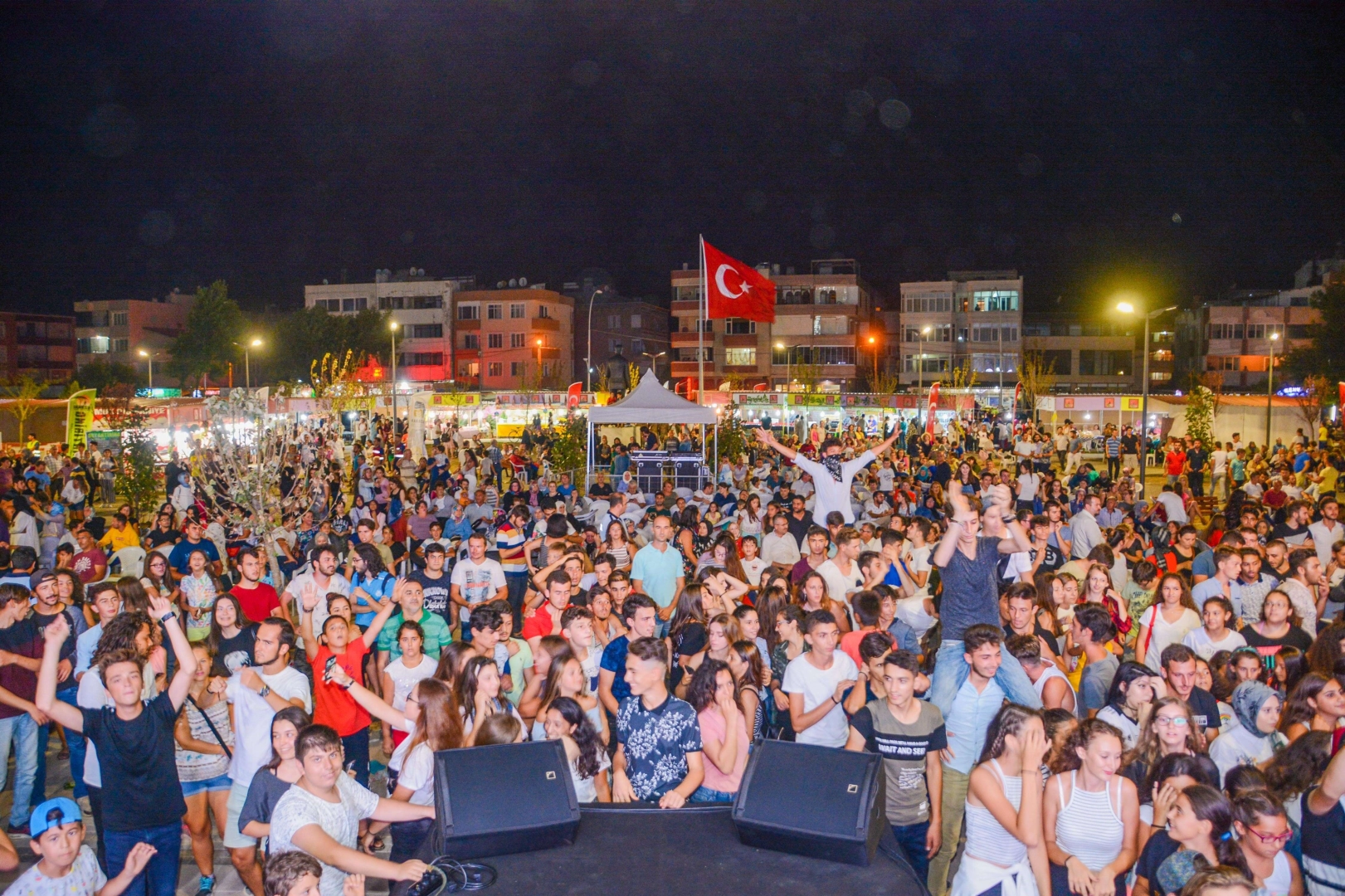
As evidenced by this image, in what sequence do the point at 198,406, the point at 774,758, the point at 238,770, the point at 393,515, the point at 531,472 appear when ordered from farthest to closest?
1. the point at 198,406
2. the point at 531,472
3. the point at 393,515
4. the point at 238,770
5. the point at 774,758

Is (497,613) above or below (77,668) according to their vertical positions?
above

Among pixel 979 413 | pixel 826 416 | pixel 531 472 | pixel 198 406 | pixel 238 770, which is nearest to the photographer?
pixel 238 770

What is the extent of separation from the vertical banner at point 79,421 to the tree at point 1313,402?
32.8 m

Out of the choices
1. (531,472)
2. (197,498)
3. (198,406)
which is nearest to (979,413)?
(531,472)

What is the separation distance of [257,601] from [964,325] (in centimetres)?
5940

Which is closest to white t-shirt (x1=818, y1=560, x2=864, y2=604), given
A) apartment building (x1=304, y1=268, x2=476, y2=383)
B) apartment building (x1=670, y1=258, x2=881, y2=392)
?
apartment building (x1=670, y1=258, x2=881, y2=392)

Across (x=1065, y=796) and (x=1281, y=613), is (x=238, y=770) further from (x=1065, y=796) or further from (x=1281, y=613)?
(x=1281, y=613)

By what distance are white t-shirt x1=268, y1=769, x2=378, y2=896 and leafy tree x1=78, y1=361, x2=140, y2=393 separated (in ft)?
198

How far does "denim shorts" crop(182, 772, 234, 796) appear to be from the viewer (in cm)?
498

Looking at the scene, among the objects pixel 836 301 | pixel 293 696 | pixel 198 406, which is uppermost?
pixel 836 301

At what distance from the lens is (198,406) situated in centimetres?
2275

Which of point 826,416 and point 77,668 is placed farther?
point 826,416

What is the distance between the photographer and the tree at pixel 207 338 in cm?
5788

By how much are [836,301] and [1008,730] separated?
2309 inches
